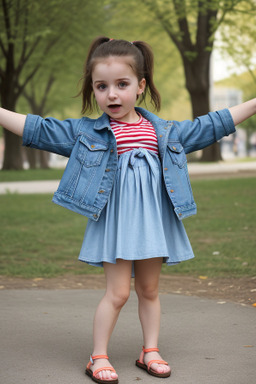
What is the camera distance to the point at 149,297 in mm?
3404

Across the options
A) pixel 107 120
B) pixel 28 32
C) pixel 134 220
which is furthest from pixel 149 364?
pixel 28 32

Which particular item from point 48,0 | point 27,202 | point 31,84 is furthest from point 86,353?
point 31,84

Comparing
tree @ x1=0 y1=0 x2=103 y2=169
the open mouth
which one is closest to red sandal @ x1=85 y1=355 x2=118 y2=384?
the open mouth

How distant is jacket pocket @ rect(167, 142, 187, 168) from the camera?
3.39m

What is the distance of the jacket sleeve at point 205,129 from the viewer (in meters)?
3.50

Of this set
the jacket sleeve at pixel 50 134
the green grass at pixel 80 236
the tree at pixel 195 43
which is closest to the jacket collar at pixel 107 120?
the jacket sleeve at pixel 50 134

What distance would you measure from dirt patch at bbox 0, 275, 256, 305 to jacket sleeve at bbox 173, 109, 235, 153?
1871 millimetres

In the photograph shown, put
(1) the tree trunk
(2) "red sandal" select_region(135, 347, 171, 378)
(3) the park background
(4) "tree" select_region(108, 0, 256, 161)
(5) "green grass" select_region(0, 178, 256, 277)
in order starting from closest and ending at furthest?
1. (2) "red sandal" select_region(135, 347, 171, 378)
2. (5) "green grass" select_region(0, 178, 256, 277)
3. (3) the park background
4. (4) "tree" select_region(108, 0, 256, 161)
5. (1) the tree trunk

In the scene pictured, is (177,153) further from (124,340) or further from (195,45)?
(195,45)

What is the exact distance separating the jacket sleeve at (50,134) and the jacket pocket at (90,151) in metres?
0.07

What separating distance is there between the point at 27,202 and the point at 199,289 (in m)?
6.90

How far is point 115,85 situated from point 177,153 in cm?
49

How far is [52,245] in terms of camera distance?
7.90 m

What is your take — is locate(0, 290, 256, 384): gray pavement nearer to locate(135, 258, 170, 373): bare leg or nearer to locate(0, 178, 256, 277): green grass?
locate(135, 258, 170, 373): bare leg
